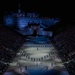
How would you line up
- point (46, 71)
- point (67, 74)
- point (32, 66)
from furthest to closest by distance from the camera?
point (32, 66) < point (46, 71) < point (67, 74)

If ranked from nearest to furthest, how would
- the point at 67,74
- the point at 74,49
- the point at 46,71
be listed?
the point at 67,74 < the point at 46,71 < the point at 74,49

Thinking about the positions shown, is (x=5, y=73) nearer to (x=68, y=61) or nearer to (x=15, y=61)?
(x=15, y=61)

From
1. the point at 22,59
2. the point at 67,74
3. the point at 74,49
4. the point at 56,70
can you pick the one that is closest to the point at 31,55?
the point at 22,59

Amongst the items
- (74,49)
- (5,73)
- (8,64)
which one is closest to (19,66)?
(8,64)

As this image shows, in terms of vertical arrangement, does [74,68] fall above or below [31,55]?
above

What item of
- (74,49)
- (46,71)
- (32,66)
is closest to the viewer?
(46,71)

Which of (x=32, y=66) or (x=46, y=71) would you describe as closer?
(x=46, y=71)

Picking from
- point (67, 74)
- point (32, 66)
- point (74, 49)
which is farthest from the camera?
point (74, 49)

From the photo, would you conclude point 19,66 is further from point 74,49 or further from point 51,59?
point 74,49

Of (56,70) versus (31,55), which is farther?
(31,55)
